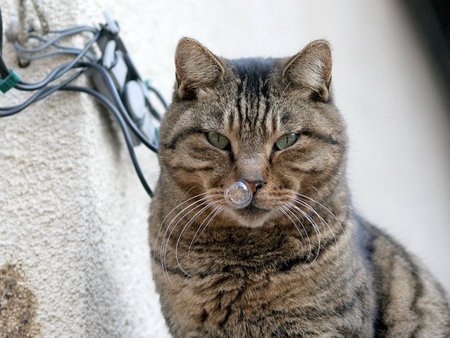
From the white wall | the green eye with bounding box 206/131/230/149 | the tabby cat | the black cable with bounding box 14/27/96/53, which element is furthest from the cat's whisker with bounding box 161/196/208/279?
the white wall

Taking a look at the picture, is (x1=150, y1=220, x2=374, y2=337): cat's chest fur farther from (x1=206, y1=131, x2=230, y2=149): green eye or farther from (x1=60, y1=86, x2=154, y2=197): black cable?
(x1=60, y1=86, x2=154, y2=197): black cable

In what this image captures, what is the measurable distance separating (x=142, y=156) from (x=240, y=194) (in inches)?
28.9

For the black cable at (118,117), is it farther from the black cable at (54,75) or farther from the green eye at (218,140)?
the green eye at (218,140)

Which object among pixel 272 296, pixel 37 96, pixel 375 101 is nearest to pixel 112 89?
pixel 37 96

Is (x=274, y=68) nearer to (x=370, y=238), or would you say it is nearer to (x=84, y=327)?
(x=370, y=238)

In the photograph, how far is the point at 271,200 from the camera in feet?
4.31

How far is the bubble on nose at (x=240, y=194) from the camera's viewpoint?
1.30 m

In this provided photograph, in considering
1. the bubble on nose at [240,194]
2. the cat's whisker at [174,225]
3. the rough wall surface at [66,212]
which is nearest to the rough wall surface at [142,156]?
the rough wall surface at [66,212]

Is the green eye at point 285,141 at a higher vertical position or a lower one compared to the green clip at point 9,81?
higher

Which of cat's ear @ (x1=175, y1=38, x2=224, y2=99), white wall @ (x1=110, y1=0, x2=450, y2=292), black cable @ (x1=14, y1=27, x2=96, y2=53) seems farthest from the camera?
white wall @ (x1=110, y1=0, x2=450, y2=292)

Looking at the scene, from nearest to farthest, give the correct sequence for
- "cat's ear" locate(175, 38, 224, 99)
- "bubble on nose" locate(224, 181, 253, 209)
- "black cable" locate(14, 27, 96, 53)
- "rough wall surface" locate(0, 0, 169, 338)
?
"bubble on nose" locate(224, 181, 253, 209), "cat's ear" locate(175, 38, 224, 99), "rough wall surface" locate(0, 0, 169, 338), "black cable" locate(14, 27, 96, 53)

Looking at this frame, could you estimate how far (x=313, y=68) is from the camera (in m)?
1.41

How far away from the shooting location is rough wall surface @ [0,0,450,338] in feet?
5.27

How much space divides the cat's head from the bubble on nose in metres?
0.01
